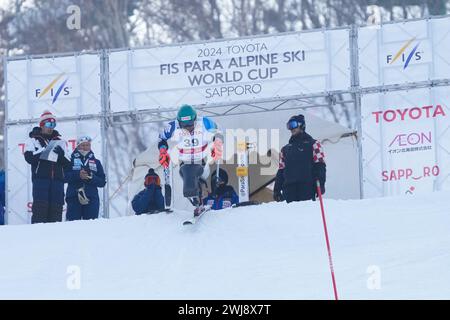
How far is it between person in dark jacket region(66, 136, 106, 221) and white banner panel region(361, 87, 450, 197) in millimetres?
3279

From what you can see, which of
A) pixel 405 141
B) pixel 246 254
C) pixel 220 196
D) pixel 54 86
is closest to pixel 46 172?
pixel 220 196

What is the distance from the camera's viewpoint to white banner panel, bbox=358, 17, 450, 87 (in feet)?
53.0

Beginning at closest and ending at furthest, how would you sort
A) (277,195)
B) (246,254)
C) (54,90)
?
(246,254) → (277,195) → (54,90)

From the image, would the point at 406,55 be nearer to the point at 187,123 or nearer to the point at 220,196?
the point at 220,196

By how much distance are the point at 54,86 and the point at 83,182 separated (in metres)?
2.53

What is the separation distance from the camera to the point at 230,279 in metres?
11.7

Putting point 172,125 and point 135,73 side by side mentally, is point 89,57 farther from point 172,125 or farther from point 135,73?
point 172,125

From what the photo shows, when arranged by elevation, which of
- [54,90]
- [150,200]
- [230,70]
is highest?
[230,70]

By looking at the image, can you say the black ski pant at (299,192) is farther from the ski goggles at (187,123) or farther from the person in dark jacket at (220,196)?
the person in dark jacket at (220,196)

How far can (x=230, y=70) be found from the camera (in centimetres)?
1670

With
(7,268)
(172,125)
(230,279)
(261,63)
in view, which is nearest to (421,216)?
(230,279)

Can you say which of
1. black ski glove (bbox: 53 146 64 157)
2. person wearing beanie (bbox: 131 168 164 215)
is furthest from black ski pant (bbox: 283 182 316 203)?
black ski glove (bbox: 53 146 64 157)

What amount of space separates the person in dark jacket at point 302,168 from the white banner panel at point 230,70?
2730 mm

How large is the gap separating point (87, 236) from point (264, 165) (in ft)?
17.8
